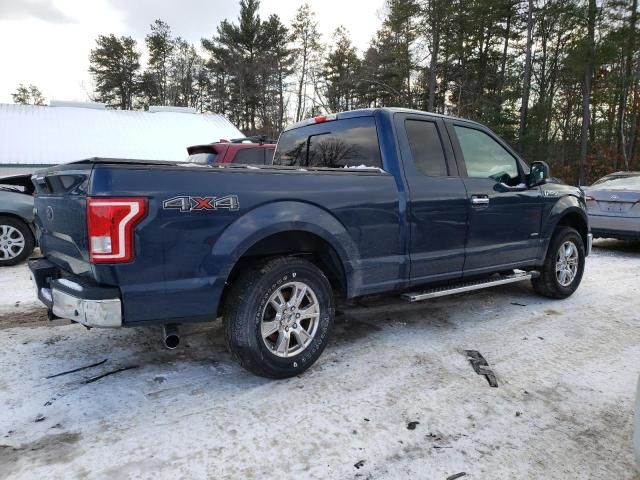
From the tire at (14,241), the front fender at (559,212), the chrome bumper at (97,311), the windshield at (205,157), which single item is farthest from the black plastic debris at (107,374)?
the windshield at (205,157)

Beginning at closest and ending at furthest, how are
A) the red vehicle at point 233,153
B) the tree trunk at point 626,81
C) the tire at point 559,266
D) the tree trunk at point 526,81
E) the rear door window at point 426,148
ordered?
the rear door window at point 426,148 < the tire at point 559,266 < the red vehicle at point 233,153 < the tree trunk at point 626,81 < the tree trunk at point 526,81

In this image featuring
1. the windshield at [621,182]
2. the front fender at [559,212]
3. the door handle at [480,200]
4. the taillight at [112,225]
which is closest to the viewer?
the taillight at [112,225]

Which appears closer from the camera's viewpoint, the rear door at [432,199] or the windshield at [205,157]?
the rear door at [432,199]

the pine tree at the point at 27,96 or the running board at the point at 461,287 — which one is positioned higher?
the pine tree at the point at 27,96

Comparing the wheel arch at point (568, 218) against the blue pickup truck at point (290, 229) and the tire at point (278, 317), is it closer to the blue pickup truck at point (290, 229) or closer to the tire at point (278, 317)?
the blue pickup truck at point (290, 229)

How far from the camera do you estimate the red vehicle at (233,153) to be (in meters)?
7.52

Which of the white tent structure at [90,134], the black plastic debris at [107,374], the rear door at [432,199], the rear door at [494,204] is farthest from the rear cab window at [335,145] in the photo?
the white tent structure at [90,134]

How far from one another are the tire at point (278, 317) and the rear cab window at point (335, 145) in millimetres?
1194

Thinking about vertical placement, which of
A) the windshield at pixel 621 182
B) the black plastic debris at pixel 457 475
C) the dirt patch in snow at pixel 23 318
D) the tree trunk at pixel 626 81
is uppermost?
the tree trunk at pixel 626 81

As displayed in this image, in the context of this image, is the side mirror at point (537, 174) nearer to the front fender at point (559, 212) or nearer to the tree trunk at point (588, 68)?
the front fender at point (559, 212)

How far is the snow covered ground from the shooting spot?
2166 millimetres

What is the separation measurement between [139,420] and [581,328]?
3.95 meters

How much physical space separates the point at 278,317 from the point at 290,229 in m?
0.60

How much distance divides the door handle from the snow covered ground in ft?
3.86
